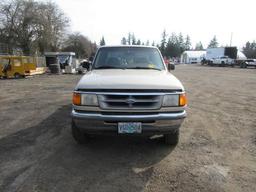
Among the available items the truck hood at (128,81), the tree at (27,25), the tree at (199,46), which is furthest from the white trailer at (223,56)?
the tree at (199,46)

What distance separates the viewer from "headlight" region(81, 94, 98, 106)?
4562mm

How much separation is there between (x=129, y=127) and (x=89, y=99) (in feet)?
2.59

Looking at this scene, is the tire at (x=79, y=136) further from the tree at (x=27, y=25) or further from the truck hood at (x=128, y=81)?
the tree at (x=27, y=25)

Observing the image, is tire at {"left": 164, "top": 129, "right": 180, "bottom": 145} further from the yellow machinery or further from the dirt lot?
the yellow machinery

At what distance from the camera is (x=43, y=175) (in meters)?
4.15

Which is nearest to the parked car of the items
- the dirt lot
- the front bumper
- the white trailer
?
the white trailer

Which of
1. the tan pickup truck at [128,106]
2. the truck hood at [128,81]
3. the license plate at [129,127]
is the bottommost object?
the license plate at [129,127]

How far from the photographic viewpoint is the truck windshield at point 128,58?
20.0 feet

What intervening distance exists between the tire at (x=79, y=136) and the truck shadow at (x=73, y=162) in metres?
0.10

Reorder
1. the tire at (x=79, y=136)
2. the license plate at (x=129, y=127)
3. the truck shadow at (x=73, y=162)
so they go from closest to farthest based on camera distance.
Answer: the truck shadow at (x=73, y=162), the license plate at (x=129, y=127), the tire at (x=79, y=136)

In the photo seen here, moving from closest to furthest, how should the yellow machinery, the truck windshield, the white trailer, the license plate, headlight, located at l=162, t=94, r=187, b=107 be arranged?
the license plate, headlight, located at l=162, t=94, r=187, b=107, the truck windshield, the yellow machinery, the white trailer

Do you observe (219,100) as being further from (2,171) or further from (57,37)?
(57,37)

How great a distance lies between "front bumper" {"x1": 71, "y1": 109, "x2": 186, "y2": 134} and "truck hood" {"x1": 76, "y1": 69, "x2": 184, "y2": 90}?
45 cm

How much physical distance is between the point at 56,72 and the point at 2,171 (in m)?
27.6
